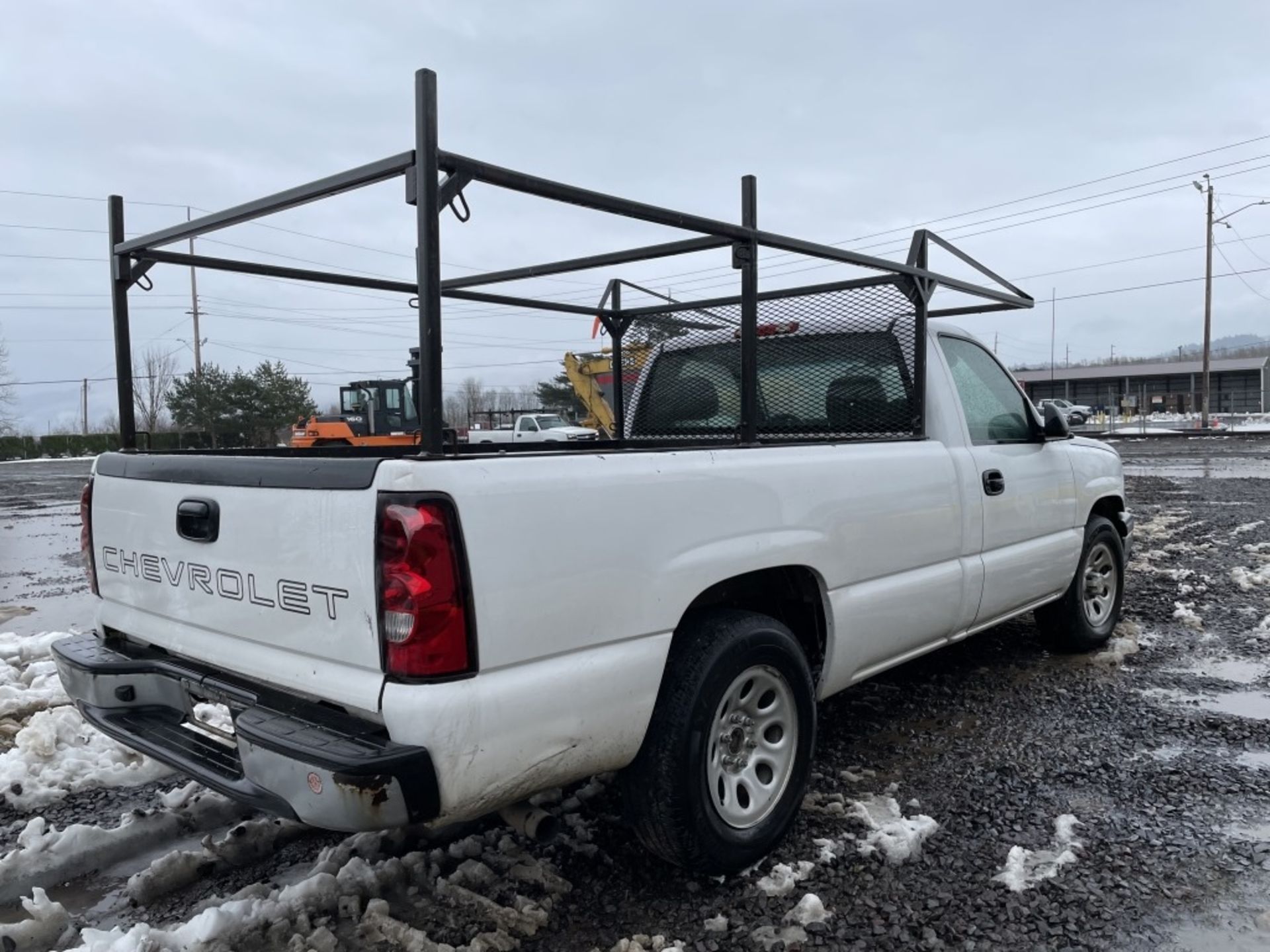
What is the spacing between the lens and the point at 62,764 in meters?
3.91

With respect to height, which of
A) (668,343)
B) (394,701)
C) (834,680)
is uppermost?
(668,343)

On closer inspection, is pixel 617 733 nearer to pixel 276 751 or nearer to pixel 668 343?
pixel 276 751

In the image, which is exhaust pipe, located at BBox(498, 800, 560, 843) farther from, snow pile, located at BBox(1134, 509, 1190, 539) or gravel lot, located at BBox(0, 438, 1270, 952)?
snow pile, located at BBox(1134, 509, 1190, 539)

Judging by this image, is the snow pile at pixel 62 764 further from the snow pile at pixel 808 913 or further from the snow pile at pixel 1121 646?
the snow pile at pixel 1121 646

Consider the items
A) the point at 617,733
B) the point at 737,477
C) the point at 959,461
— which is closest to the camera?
the point at 617,733

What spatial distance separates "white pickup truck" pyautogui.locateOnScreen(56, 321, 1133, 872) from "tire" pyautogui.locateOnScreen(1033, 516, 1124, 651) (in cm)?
165

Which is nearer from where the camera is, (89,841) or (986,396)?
(89,841)

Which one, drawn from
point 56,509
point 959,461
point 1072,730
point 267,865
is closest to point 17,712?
point 267,865

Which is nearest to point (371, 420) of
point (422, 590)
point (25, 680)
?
point (25, 680)

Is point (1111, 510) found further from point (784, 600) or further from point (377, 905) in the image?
point (377, 905)

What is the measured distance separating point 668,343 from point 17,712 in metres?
3.86

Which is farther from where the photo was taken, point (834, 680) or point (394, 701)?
point (834, 680)

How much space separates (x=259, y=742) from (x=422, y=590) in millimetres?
618

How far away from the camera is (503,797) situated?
7.78 feet
